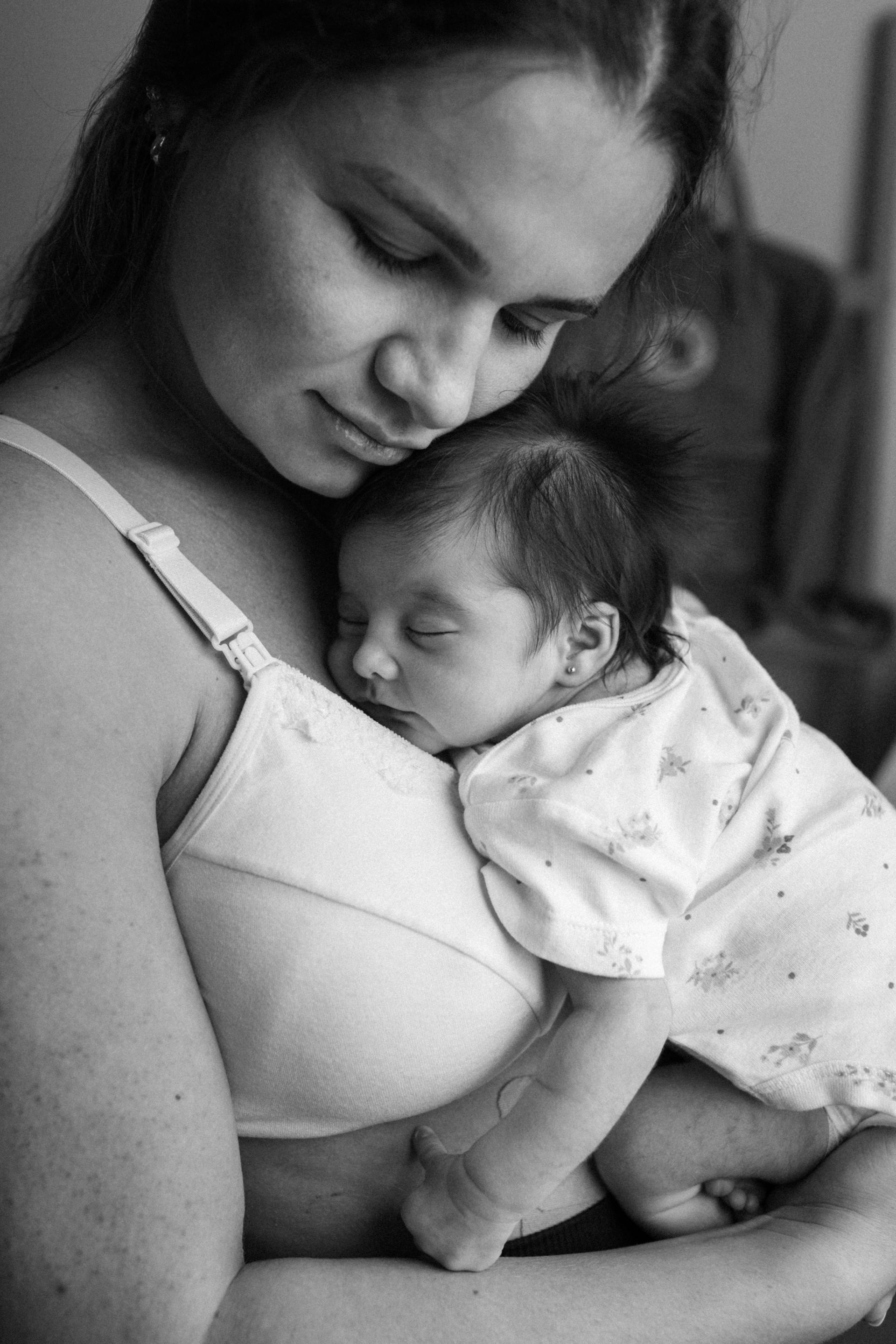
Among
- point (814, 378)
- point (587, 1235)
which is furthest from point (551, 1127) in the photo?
point (814, 378)

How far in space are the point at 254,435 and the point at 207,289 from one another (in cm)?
11

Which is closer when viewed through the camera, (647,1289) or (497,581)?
(647,1289)

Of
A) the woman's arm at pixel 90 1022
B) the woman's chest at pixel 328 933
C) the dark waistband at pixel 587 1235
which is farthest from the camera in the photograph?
the dark waistband at pixel 587 1235

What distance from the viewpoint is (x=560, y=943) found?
0.88 metres

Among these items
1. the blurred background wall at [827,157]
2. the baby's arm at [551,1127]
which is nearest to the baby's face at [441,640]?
the baby's arm at [551,1127]

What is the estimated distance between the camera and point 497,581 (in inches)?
40.7

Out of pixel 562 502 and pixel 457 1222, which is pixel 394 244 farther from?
pixel 457 1222

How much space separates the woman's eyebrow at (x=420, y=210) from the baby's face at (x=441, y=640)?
26cm

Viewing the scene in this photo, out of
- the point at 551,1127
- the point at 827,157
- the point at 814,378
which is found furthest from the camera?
the point at 827,157

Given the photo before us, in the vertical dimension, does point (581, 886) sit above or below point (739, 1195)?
above

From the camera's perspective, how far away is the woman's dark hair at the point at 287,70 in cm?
78

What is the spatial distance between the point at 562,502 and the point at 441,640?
16cm

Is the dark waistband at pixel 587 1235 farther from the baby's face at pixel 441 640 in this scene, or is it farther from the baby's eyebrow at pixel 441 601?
the baby's eyebrow at pixel 441 601

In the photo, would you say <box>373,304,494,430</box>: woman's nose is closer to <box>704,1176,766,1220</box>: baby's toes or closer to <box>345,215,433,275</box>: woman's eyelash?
<box>345,215,433,275</box>: woman's eyelash
